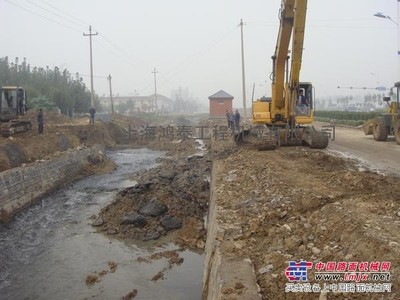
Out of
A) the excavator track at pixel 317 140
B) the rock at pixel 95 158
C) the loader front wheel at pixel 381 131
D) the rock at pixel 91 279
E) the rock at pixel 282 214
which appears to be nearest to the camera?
the rock at pixel 282 214

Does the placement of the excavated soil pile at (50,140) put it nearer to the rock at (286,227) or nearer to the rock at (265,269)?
the rock at (286,227)

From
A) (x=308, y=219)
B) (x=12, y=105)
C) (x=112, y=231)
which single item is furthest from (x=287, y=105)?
(x=12, y=105)

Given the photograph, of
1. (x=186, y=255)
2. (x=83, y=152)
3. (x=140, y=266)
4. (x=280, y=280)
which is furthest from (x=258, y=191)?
(x=83, y=152)

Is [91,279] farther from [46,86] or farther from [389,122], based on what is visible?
[46,86]

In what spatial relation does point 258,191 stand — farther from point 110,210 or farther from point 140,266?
point 110,210

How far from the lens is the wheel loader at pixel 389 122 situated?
18.7 m

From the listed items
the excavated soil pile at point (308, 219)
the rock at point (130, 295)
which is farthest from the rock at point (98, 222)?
the rock at point (130, 295)

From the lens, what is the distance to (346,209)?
6035mm

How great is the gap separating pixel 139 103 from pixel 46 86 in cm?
9291

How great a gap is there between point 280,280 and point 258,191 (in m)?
3.94

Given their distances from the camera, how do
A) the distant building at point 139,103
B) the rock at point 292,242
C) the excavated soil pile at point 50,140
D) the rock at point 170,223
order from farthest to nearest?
1. the distant building at point 139,103
2. the excavated soil pile at point 50,140
3. the rock at point 170,223
4. the rock at point 292,242

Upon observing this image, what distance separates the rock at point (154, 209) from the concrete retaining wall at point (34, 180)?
15.7ft

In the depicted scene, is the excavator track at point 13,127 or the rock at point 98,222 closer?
the rock at point 98,222

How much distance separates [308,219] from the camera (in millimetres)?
6137
